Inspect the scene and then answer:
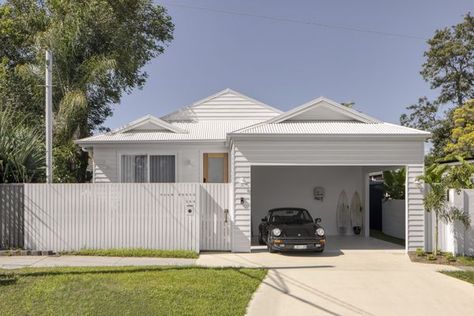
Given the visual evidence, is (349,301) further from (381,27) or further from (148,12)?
(148,12)

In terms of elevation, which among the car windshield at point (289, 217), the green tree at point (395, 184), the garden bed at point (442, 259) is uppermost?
the green tree at point (395, 184)

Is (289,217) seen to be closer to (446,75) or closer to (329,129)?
(329,129)

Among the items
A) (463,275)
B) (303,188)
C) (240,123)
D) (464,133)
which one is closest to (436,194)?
(463,275)

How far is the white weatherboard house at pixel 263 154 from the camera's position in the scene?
10789mm

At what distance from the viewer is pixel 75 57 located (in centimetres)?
1661

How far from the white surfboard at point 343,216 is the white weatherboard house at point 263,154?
213 mm

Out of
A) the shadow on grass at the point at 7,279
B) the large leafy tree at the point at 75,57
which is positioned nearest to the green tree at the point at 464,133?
the large leafy tree at the point at 75,57

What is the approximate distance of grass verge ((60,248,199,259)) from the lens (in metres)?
9.88

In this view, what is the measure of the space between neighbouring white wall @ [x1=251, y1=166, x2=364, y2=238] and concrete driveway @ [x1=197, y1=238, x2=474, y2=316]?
419cm

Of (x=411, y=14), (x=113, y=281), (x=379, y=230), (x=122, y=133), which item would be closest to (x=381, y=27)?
(x=411, y=14)

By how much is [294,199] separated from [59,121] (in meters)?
10.9

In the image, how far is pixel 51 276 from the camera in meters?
7.51

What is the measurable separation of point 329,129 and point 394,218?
6.04 meters

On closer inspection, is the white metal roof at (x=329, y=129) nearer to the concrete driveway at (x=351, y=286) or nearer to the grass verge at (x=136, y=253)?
the concrete driveway at (x=351, y=286)
